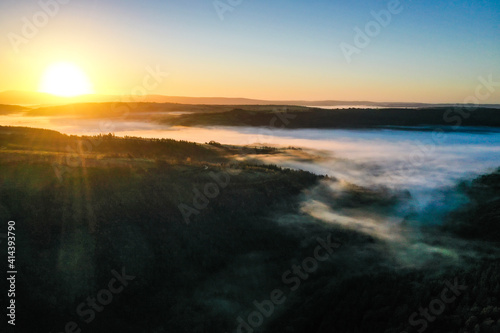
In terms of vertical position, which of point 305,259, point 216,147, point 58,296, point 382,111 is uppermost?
point 382,111

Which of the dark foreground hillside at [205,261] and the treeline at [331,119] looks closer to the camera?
the dark foreground hillside at [205,261]

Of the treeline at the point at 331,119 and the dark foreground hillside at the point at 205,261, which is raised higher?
the treeline at the point at 331,119

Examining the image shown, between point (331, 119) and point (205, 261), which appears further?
point (331, 119)

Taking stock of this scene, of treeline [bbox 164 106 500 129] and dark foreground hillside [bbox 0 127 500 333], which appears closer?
dark foreground hillside [bbox 0 127 500 333]

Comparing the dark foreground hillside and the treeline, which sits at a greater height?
the treeline

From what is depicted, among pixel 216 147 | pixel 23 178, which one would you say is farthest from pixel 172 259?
pixel 216 147

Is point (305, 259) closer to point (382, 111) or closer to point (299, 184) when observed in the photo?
point (299, 184)

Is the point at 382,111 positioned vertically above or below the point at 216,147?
above

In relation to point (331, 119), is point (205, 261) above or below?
below
